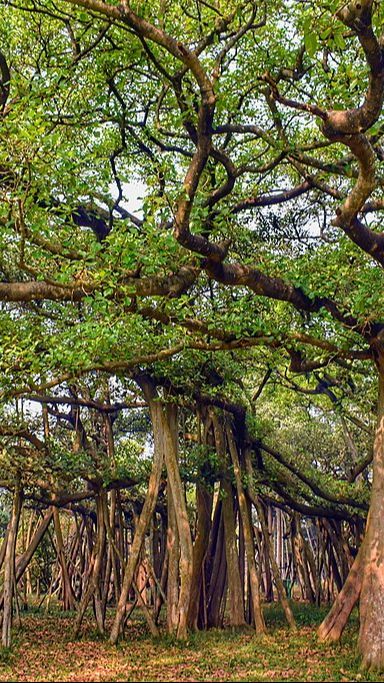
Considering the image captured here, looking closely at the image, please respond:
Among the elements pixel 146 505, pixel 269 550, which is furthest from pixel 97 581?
pixel 269 550

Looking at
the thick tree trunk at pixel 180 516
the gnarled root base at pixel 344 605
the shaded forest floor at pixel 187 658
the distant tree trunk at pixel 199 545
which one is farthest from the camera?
the distant tree trunk at pixel 199 545

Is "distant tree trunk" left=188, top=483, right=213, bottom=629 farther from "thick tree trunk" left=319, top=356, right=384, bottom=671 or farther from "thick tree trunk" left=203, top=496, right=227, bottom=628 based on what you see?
"thick tree trunk" left=319, top=356, right=384, bottom=671

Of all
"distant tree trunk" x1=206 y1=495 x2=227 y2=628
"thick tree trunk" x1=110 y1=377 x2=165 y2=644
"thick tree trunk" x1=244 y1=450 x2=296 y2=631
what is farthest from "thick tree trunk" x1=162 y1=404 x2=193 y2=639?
"distant tree trunk" x1=206 y1=495 x2=227 y2=628

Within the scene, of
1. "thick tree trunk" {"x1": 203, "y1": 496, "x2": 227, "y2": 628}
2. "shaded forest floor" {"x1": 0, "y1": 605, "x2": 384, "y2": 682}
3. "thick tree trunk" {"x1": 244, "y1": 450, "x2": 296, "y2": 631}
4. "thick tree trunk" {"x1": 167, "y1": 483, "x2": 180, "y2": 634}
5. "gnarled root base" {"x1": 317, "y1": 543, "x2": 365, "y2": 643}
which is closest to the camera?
Result: "shaded forest floor" {"x1": 0, "y1": 605, "x2": 384, "y2": 682}

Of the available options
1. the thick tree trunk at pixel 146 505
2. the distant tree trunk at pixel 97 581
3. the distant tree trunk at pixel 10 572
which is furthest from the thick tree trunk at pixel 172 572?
the distant tree trunk at pixel 10 572

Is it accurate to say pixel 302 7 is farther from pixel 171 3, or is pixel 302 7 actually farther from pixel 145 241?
pixel 145 241

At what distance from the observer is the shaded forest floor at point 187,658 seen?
7348 mm

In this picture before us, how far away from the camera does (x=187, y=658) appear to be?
8828 mm

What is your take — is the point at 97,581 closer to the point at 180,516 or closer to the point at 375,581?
the point at 180,516

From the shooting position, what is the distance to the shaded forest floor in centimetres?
735

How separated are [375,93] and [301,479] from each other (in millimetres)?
9941

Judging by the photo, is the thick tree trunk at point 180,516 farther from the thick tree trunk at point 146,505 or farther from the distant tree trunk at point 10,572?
the distant tree trunk at point 10,572

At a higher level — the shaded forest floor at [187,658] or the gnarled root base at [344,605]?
the gnarled root base at [344,605]

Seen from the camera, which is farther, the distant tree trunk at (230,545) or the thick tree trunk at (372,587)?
the distant tree trunk at (230,545)
